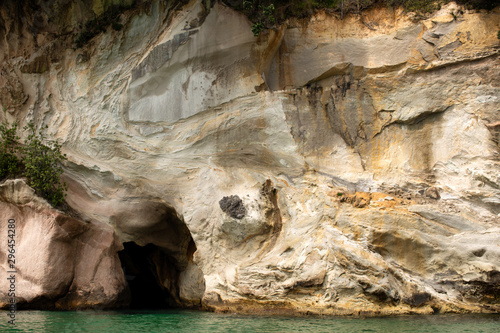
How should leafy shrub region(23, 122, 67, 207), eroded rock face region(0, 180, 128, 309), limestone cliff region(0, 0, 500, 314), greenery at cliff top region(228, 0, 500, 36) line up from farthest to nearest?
greenery at cliff top region(228, 0, 500, 36)
leafy shrub region(23, 122, 67, 207)
eroded rock face region(0, 180, 128, 309)
limestone cliff region(0, 0, 500, 314)

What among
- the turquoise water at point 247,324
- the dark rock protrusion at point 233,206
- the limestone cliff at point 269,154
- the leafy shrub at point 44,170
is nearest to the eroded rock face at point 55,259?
the limestone cliff at point 269,154

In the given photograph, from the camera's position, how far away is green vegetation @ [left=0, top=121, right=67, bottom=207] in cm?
1333

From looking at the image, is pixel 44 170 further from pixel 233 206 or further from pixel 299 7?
pixel 299 7

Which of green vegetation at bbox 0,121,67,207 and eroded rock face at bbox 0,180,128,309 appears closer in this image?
eroded rock face at bbox 0,180,128,309

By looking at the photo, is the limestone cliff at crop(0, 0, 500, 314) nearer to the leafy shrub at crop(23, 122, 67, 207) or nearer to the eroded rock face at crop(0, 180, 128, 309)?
the eroded rock face at crop(0, 180, 128, 309)

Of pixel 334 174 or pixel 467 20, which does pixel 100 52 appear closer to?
pixel 334 174

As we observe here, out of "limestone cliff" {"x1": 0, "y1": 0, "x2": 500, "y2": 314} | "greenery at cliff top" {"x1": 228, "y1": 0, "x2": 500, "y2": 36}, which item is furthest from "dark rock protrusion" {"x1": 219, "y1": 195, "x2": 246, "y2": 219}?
"greenery at cliff top" {"x1": 228, "y1": 0, "x2": 500, "y2": 36}

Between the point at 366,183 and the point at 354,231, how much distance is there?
207cm

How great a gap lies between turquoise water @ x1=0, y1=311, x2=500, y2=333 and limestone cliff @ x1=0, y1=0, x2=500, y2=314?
858mm

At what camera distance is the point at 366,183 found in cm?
1333

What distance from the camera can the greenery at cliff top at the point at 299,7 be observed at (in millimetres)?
14312

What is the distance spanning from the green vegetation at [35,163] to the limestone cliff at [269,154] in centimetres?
60

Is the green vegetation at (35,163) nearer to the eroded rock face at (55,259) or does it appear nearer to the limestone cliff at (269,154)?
the eroded rock face at (55,259)

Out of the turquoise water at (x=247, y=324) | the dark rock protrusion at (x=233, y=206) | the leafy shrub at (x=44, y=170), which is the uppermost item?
the leafy shrub at (x=44, y=170)
